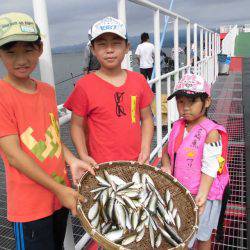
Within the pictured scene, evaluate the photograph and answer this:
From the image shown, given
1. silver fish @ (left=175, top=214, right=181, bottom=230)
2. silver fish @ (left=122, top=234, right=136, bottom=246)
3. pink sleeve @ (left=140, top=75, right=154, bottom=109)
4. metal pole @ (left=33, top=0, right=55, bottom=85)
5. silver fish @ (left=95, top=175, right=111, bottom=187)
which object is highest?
metal pole @ (left=33, top=0, right=55, bottom=85)

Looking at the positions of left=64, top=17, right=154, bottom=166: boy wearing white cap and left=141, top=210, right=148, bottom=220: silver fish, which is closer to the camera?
left=141, top=210, right=148, bottom=220: silver fish

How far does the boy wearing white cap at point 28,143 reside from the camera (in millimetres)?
1503

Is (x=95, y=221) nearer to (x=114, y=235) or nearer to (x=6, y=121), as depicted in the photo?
(x=114, y=235)

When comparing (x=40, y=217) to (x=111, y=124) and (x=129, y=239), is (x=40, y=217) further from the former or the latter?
(x=111, y=124)

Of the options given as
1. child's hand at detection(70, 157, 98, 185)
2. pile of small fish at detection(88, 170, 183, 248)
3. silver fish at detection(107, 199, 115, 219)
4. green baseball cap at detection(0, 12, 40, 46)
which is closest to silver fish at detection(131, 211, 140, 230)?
pile of small fish at detection(88, 170, 183, 248)

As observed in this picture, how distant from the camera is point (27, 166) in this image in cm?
151

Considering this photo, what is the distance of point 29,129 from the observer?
5.30ft

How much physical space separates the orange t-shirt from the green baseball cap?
233 mm

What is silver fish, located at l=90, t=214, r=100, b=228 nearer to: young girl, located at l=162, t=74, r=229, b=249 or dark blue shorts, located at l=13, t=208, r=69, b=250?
dark blue shorts, located at l=13, t=208, r=69, b=250

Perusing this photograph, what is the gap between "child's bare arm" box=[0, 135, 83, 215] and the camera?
1.50 meters

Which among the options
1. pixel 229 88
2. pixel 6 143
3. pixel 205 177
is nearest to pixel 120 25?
pixel 6 143

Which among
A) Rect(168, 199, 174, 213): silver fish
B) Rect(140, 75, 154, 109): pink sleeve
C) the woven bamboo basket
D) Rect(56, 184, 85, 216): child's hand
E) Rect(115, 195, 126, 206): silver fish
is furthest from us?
Rect(140, 75, 154, 109): pink sleeve

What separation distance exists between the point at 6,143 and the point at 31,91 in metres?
0.33

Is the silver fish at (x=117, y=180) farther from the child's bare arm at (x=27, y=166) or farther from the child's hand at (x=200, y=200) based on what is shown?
the child's hand at (x=200, y=200)
